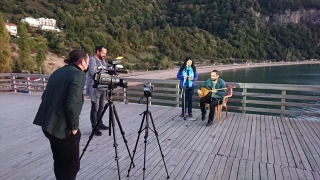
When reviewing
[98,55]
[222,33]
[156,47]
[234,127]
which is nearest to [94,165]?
[98,55]

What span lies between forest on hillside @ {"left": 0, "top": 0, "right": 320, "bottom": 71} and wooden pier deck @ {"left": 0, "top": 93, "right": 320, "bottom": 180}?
4581cm

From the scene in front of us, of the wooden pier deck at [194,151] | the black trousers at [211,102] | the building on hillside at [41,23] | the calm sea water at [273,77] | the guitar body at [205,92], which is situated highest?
the building on hillside at [41,23]

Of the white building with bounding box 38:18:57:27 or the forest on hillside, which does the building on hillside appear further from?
the forest on hillside

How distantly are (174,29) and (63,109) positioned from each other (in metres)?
92.5

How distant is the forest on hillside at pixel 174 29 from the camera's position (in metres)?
→ 61.1

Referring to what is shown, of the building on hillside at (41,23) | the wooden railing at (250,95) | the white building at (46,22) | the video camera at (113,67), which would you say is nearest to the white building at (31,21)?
the building on hillside at (41,23)

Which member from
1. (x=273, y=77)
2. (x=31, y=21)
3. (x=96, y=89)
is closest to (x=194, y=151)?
(x=96, y=89)

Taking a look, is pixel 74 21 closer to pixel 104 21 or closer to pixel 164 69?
pixel 104 21

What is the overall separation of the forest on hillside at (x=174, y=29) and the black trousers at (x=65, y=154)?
158 ft

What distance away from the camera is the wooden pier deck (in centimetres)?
330

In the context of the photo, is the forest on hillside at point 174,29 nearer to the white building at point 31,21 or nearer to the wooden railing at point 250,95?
the white building at point 31,21

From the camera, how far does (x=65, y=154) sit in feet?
7.39

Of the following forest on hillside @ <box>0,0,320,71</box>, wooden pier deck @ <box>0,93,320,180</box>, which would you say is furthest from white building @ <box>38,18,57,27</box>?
wooden pier deck @ <box>0,93,320,180</box>

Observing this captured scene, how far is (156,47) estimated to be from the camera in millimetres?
79062
